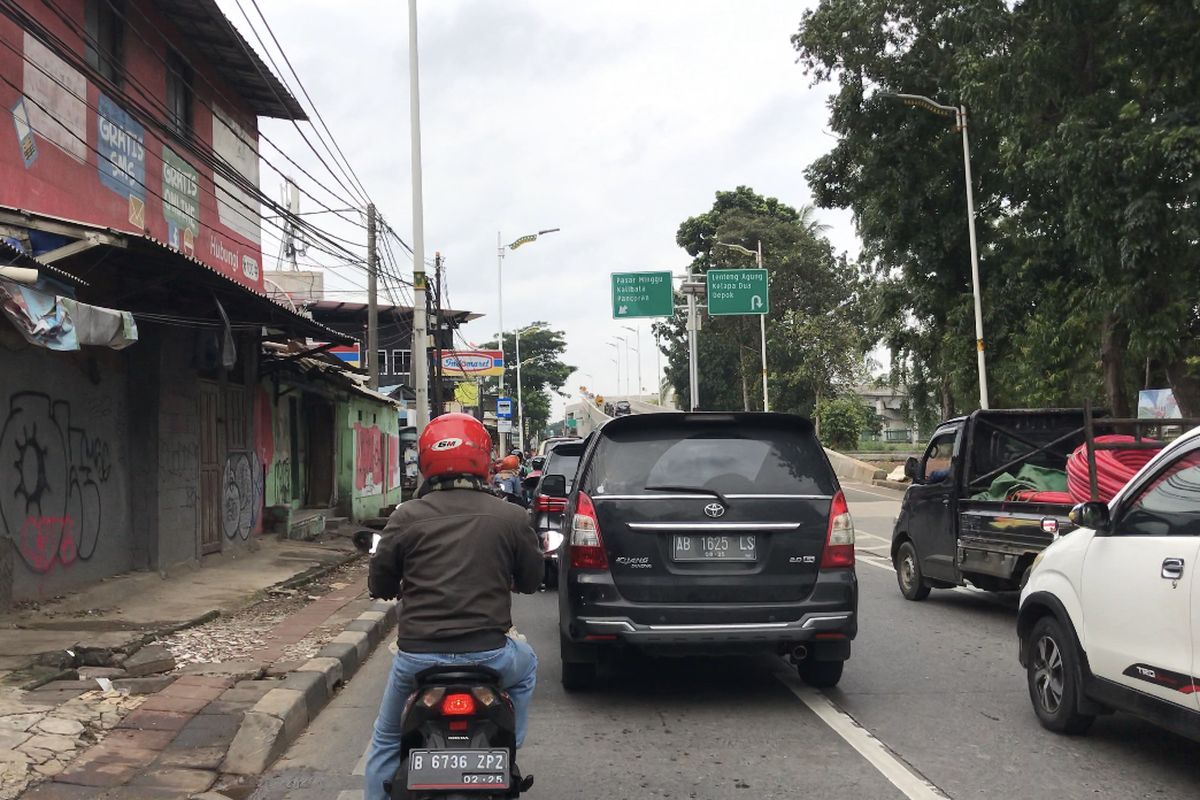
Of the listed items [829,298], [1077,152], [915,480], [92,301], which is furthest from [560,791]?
[829,298]

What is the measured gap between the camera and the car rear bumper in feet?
18.2

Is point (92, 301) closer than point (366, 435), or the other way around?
point (92, 301)

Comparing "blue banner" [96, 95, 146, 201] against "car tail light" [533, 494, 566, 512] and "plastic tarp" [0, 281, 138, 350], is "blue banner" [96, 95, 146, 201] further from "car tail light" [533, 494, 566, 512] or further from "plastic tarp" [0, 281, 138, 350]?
"car tail light" [533, 494, 566, 512]

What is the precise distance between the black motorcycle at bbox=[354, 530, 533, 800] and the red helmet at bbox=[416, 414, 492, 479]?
0.67 metres

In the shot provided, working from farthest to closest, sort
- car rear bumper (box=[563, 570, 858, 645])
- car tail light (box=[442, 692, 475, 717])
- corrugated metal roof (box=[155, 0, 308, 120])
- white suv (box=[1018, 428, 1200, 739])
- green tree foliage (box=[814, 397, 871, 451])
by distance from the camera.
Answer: green tree foliage (box=[814, 397, 871, 451]) < corrugated metal roof (box=[155, 0, 308, 120]) < car rear bumper (box=[563, 570, 858, 645]) < white suv (box=[1018, 428, 1200, 739]) < car tail light (box=[442, 692, 475, 717])

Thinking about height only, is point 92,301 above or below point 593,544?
above

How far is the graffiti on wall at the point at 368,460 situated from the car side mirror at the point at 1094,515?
1810cm

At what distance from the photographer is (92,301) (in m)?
9.77

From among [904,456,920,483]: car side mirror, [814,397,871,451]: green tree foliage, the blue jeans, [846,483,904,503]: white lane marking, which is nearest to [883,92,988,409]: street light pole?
[846,483,904,503]: white lane marking

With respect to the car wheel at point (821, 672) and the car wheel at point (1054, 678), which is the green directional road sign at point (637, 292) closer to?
the car wheel at point (821, 672)

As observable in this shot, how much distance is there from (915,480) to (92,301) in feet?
27.7

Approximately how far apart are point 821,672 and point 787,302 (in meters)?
40.4

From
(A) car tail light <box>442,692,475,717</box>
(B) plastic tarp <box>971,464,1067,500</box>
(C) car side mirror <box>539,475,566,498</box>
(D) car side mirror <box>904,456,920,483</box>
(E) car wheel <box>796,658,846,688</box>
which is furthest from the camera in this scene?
(D) car side mirror <box>904,456,920,483</box>

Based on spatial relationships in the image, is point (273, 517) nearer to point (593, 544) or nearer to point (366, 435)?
point (366, 435)
